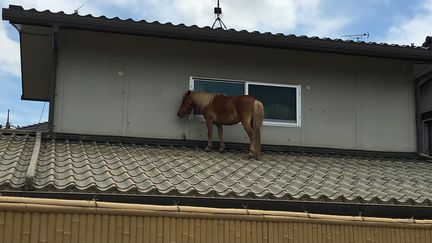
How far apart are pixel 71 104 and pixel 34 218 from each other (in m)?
4.75

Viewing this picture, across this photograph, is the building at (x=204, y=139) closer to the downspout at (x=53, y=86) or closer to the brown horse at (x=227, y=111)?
the downspout at (x=53, y=86)

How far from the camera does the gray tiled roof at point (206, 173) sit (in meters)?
6.24

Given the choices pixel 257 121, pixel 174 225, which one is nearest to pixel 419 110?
pixel 257 121

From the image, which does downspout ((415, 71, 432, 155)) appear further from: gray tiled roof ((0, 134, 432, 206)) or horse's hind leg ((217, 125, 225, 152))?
horse's hind leg ((217, 125, 225, 152))

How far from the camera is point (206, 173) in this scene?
24.1 feet

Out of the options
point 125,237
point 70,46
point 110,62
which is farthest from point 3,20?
point 125,237

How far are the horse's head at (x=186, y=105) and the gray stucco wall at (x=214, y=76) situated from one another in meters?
0.24

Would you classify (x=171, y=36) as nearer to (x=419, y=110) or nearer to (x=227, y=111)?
(x=227, y=111)

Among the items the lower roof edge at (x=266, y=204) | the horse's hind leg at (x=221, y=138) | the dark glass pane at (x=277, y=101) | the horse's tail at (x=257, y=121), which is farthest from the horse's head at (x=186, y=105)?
the lower roof edge at (x=266, y=204)

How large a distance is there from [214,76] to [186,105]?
0.88m

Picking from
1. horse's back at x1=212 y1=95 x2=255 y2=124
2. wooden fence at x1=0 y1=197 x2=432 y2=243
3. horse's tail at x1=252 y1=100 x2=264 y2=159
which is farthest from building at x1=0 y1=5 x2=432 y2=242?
horse's back at x1=212 y1=95 x2=255 y2=124

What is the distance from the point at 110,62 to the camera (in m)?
9.47

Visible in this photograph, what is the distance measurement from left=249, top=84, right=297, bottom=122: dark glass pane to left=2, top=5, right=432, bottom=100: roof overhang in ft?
2.80

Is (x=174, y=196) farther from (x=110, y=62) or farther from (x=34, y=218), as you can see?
(x=110, y=62)
